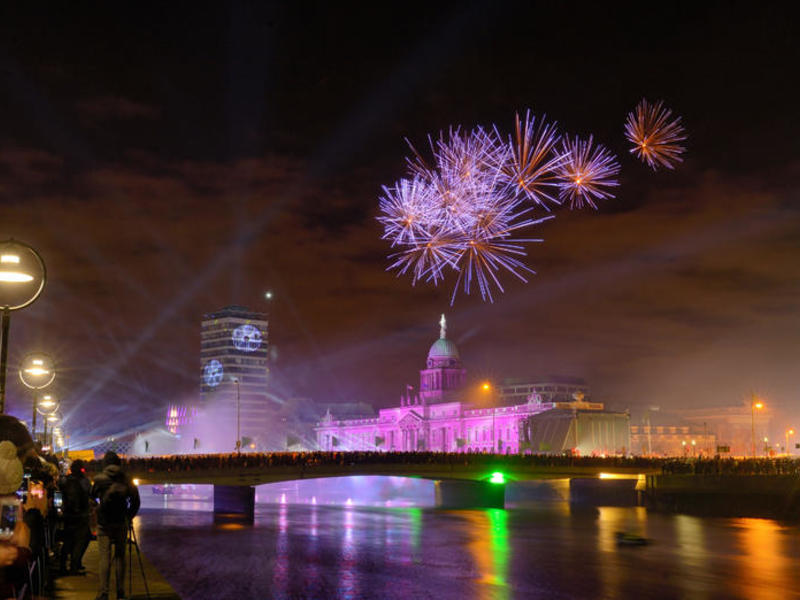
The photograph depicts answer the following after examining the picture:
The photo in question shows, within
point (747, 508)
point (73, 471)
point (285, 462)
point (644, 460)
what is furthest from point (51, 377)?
point (644, 460)

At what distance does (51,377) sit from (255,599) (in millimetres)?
8564

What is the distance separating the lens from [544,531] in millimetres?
56031

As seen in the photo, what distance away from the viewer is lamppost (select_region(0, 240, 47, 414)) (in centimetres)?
1474

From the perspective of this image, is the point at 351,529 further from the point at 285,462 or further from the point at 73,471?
the point at 73,471

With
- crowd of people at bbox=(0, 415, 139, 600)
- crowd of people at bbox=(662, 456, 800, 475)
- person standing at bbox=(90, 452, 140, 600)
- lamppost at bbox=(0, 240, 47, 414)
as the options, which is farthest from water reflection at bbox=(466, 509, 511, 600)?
crowd of people at bbox=(662, 456, 800, 475)

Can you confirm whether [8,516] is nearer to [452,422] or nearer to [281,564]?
[281,564]

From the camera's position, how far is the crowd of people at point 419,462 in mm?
65562

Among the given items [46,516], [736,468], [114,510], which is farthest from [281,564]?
[736,468]

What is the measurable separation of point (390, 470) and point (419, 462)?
133 inches

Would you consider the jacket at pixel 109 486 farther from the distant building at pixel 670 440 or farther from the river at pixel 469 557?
the distant building at pixel 670 440

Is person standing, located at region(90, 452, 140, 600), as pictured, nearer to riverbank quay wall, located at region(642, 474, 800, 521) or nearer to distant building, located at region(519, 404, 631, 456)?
riverbank quay wall, located at region(642, 474, 800, 521)

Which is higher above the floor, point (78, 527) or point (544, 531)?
point (78, 527)

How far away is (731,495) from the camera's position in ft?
236

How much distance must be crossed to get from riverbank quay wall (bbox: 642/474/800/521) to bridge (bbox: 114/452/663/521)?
267 inches
